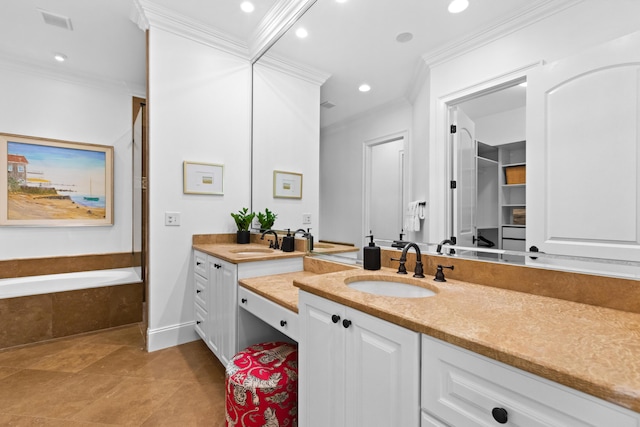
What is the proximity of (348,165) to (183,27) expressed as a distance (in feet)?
6.61

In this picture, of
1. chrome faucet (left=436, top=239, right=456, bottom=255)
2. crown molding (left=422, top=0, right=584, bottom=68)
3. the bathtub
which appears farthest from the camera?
the bathtub

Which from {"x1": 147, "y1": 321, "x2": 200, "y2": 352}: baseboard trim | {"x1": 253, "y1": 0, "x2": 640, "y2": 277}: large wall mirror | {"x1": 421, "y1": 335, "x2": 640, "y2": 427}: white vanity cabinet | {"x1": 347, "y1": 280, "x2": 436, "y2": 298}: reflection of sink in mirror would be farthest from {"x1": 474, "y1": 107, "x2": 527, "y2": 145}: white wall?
{"x1": 147, "y1": 321, "x2": 200, "y2": 352}: baseboard trim

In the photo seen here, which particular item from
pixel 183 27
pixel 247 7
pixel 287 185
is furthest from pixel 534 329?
pixel 183 27

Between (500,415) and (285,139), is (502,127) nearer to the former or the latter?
(500,415)

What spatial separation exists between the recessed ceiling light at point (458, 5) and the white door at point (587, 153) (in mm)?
437

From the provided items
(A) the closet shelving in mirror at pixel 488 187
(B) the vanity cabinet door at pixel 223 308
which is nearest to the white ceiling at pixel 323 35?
(A) the closet shelving in mirror at pixel 488 187

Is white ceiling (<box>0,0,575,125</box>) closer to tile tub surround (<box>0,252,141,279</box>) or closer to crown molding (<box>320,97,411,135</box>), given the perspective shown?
crown molding (<box>320,97,411,135</box>)

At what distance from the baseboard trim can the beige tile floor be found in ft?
0.18

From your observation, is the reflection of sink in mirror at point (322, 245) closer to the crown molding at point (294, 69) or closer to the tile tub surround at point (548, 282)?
the tile tub surround at point (548, 282)

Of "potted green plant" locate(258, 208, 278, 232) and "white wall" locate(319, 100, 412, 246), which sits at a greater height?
"white wall" locate(319, 100, 412, 246)

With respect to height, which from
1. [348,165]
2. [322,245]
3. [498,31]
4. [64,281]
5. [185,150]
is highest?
[498,31]

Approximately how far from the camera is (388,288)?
133 centimetres

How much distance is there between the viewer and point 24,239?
9.76 ft

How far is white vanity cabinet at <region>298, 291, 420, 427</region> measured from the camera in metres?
0.80
